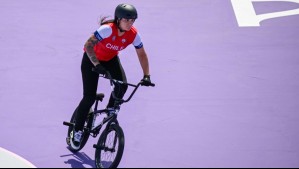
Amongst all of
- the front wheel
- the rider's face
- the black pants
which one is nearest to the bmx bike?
the front wheel

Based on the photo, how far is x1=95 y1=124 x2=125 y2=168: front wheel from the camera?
19.9 feet

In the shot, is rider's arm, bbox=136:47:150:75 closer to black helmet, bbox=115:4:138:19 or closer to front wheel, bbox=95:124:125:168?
black helmet, bbox=115:4:138:19

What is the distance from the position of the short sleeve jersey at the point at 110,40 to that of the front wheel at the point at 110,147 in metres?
0.98

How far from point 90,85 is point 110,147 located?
0.82m

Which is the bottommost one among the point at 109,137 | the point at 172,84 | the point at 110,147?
the point at 172,84

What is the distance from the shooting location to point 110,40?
6430 mm

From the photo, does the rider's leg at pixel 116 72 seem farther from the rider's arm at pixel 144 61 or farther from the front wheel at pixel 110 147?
the front wheel at pixel 110 147

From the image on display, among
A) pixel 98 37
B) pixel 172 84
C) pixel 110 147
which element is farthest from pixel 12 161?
pixel 172 84

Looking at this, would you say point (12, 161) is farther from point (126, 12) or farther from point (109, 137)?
point (126, 12)

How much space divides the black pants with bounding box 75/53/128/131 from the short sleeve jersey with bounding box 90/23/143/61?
0.46 ft

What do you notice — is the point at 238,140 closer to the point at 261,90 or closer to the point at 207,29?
the point at 261,90

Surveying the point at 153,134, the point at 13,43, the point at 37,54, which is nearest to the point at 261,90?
the point at 153,134

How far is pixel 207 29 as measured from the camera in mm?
10820

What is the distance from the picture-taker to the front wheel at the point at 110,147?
6079 mm
